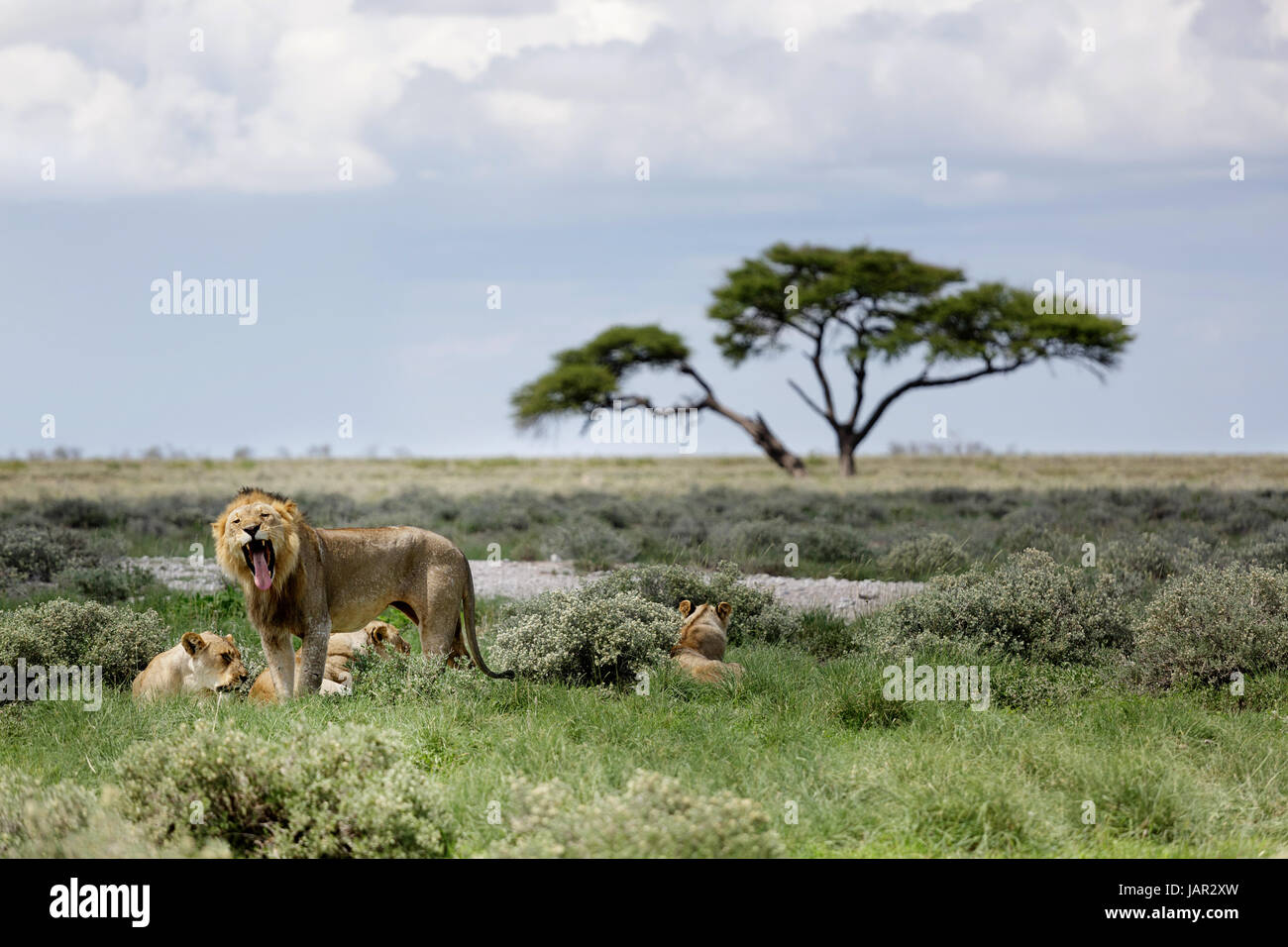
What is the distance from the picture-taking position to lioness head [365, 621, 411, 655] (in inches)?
333

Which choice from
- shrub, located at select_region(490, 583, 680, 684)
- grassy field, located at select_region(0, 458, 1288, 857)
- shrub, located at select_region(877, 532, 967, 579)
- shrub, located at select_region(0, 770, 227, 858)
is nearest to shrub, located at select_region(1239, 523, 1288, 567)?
grassy field, located at select_region(0, 458, 1288, 857)

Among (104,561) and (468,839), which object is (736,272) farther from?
(468,839)

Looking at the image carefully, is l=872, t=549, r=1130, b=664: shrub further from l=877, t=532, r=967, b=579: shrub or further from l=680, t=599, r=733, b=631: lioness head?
l=877, t=532, r=967, b=579: shrub

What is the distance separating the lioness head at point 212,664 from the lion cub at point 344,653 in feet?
0.52

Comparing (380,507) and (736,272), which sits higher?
(736,272)

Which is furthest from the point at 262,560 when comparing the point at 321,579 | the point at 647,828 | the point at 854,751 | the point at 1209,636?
the point at 1209,636

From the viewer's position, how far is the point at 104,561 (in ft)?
47.5

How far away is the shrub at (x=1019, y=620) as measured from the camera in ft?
30.0

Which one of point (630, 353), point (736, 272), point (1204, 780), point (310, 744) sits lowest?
point (1204, 780)

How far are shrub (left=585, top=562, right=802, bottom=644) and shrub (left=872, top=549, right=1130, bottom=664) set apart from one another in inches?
36.2
